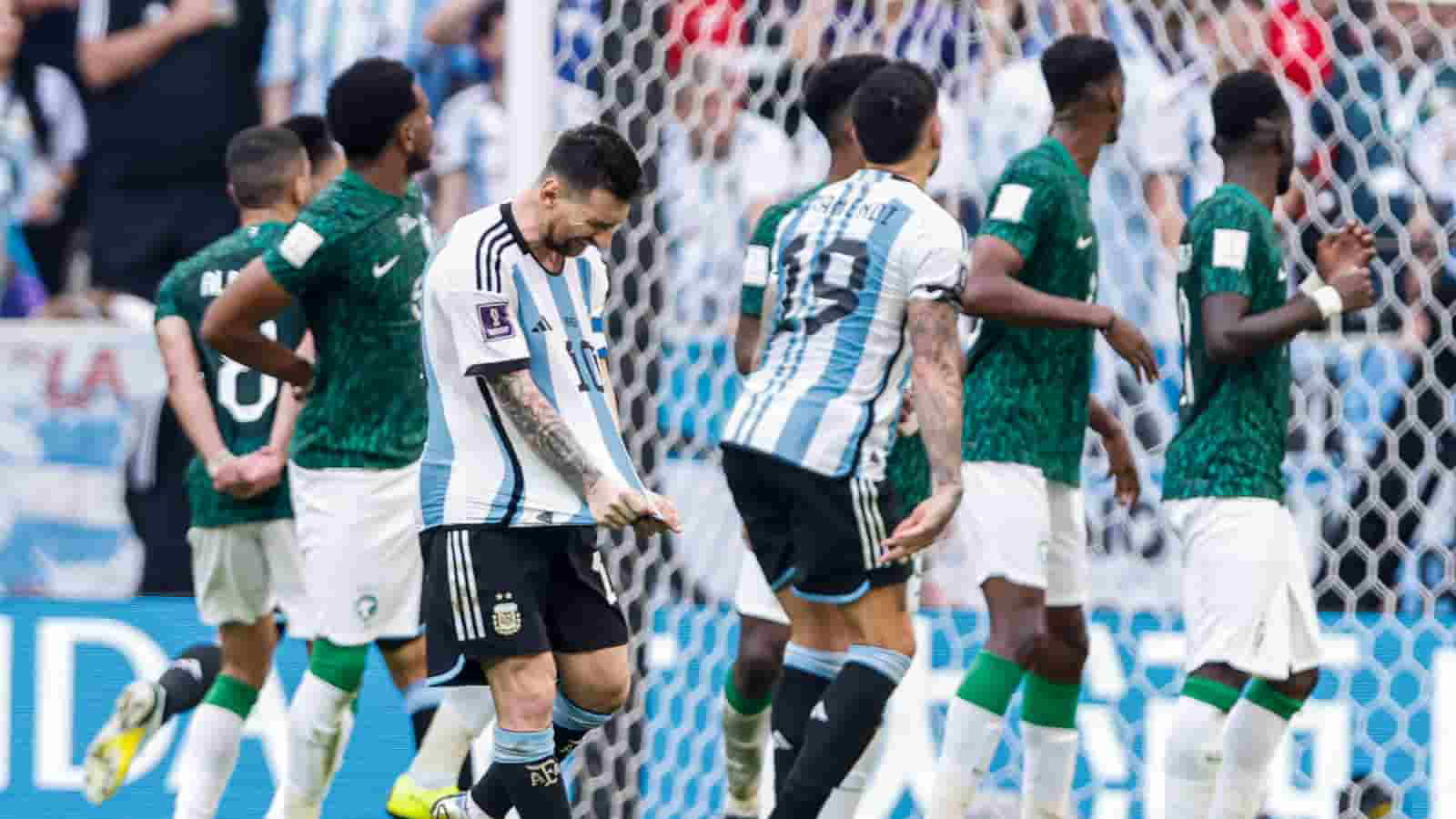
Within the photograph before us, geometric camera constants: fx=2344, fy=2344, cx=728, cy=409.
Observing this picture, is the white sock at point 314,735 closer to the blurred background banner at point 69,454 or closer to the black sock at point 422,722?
the black sock at point 422,722

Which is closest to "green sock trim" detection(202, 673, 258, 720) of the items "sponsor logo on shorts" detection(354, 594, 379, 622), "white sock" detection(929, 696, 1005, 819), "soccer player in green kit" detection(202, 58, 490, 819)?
"soccer player in green kit" detection(202, 58, 490, 819)

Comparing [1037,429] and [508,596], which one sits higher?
[1037,429]

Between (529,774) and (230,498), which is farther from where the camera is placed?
(230,498)

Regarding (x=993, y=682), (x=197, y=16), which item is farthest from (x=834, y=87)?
(x=197, y=16)

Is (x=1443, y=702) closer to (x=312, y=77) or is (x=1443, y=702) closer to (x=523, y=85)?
(x=523, y=85)

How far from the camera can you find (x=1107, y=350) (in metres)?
7.16

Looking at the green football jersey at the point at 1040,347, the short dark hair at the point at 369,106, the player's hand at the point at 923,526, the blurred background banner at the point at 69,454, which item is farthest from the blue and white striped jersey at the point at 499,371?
the blurred background banner at the point at 69,454

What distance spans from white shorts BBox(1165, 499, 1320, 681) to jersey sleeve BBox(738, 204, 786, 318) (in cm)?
121

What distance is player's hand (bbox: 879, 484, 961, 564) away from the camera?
4.56 metres

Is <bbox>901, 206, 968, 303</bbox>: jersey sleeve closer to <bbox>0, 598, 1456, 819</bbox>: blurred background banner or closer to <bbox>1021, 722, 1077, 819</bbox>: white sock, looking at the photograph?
<bbox>1021, 722, 1077, 819</bbox>: white sock

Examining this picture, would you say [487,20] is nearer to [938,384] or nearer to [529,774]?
[938,384]

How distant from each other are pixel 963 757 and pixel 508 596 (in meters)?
Answer: 1.50

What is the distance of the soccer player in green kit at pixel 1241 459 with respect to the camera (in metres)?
5.25

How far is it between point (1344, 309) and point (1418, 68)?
6.53ft
